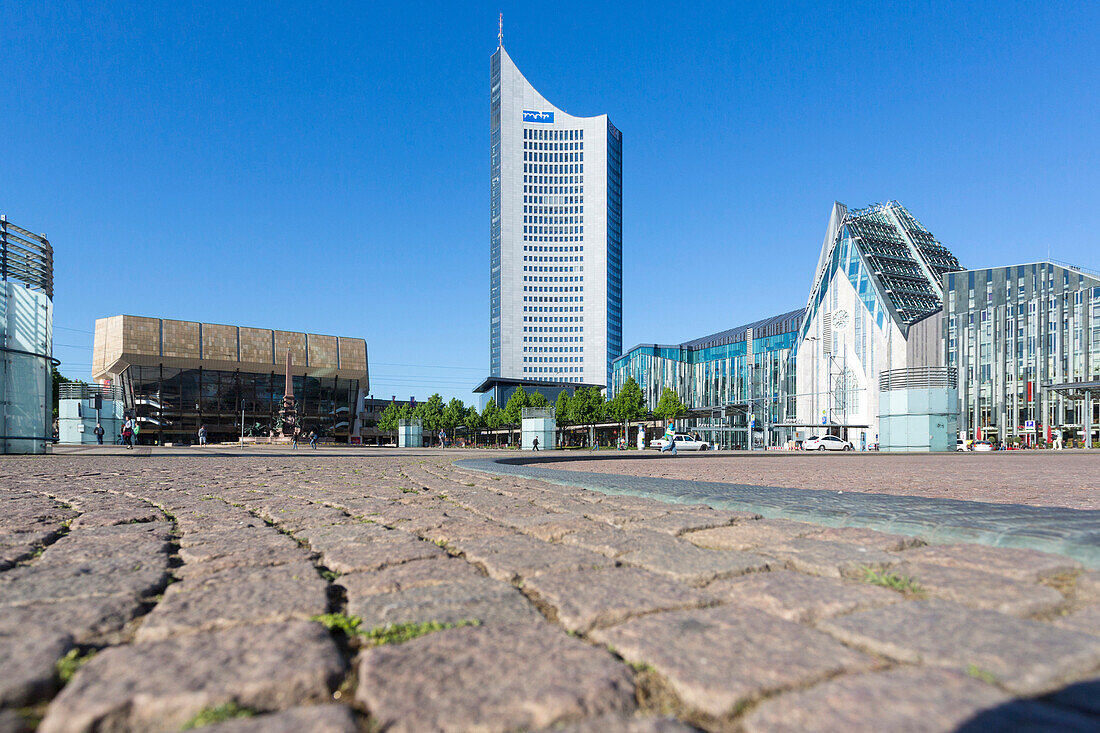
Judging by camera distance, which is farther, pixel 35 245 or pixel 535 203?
pixel 535 203

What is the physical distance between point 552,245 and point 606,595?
158 meters

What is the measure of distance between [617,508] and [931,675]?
324cm

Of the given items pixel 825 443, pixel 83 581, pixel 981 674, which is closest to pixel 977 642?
pixel 981 674

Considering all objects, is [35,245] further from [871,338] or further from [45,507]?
[871,338]

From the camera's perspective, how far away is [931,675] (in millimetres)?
1479

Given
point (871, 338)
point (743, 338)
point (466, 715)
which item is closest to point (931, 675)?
point (466, 715)

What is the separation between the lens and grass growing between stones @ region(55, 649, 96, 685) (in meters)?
1.56

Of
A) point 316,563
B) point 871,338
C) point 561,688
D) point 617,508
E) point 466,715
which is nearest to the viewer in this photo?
point 466,715

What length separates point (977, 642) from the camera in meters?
1.68

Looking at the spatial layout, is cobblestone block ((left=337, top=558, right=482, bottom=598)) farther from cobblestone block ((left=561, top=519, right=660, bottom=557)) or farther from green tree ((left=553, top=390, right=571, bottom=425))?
green tree ((left=553, top=390, right=571, bottom=425))

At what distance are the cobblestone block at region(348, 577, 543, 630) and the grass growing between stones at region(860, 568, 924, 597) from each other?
4.03 ft

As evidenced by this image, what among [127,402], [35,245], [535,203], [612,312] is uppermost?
[535,203]

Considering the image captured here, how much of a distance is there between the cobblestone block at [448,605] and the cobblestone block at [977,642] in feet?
3.03

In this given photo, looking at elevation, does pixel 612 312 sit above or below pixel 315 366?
above
